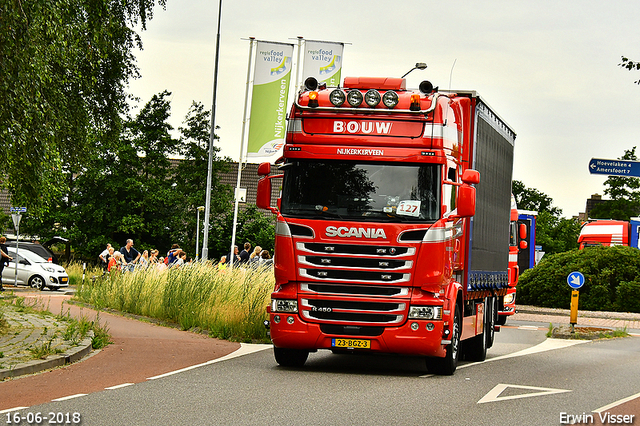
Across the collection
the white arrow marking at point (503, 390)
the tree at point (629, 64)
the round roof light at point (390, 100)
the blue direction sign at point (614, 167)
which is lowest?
the white arrow marking at point (503, 390)

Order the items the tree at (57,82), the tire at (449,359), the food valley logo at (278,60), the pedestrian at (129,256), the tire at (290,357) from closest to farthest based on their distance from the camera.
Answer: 1. the tree at (57,82)
2. the tire at (449,359)
3. the tire at (290,357)
4. the pedestrian at (129,256)
5. the food valley logo at (278,60)

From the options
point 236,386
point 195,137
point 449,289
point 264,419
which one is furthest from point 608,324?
point 195,137

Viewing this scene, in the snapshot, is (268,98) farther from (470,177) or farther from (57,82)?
(470,177)

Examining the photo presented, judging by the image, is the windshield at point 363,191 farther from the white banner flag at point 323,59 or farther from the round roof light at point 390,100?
the white banner flag at point 323,59

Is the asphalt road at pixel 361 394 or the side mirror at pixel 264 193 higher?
the side mirror at pixel 264 193

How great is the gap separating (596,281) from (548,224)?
6507cm

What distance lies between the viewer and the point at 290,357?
490 inches

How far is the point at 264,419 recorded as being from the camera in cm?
804

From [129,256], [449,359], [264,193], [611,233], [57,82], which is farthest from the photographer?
[611,233]

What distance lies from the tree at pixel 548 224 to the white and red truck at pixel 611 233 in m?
43.9

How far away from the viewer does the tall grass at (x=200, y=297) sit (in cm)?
1661

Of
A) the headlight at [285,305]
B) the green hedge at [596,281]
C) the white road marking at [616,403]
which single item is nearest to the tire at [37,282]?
the green hedge at [596,281]

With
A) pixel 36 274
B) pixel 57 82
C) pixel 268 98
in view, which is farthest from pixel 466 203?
pixel 36 274

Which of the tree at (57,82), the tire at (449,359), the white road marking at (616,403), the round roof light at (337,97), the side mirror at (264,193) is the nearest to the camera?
the white road marking at (616,403)
